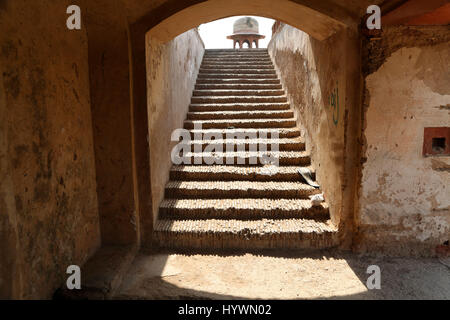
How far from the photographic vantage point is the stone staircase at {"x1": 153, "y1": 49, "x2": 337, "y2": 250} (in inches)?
135

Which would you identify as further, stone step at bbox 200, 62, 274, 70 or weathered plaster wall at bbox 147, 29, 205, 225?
stone step at bbox 200, 62, 274, 70

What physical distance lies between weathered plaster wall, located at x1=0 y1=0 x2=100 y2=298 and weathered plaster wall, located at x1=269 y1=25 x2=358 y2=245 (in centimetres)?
257

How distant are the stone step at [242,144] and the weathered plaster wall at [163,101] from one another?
1.58ft

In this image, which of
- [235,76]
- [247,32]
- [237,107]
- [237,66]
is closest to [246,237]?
[237,107]

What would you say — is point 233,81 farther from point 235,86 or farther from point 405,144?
point 405,144

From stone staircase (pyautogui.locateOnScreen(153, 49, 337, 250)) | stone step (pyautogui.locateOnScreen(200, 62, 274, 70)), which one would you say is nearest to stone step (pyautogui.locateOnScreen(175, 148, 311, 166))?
stone staircase (pyautogui.locateOnScreen(153, 49, 337, 250))

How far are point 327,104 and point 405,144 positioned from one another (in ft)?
3.14

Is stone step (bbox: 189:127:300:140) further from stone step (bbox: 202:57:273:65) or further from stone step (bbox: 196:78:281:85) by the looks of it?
stone step (bbox: 202:57:273:65)

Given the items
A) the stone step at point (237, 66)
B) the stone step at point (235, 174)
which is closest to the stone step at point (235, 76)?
the stone step at point (237, 66)

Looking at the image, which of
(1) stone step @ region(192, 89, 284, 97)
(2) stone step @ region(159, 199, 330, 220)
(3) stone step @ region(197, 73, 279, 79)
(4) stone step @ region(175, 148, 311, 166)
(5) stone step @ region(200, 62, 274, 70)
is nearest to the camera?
(2) stone step @ region(159, 199, 330, 220)

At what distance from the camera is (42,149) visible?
7.30 feet

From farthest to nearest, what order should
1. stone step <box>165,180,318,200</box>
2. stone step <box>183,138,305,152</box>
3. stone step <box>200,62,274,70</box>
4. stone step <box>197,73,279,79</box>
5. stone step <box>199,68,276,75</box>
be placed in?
1. stone step <box>200,62,274,70</box>
2. stone step <box>199,68,276,75</box>
3. stone step <box>197,73,279,79</box>
4. stone step <box>183,138,305,152</box>
5. stone step <box>165,180,318,200</box>

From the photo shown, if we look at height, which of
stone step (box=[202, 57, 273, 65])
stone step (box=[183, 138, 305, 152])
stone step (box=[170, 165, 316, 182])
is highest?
stone step (box=[202, 57, 273, 65])

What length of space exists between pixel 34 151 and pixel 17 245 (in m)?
0.64
